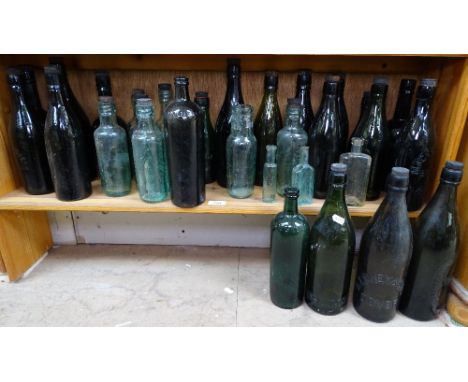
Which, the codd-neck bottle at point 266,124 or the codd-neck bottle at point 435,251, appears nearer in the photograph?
the codd-neck bottle at point 435,251

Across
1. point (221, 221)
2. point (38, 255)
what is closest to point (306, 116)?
point (221, 221)

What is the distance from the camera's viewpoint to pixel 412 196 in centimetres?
86

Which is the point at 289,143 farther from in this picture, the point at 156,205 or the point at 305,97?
the point at 156,205

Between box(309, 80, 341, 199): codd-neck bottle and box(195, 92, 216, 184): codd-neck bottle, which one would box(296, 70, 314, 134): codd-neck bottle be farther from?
box(195, 92, 216, 184): codd-neck bottle

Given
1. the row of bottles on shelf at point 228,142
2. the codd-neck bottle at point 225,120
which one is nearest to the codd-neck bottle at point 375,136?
the row of bottles on shelf at point 228,142

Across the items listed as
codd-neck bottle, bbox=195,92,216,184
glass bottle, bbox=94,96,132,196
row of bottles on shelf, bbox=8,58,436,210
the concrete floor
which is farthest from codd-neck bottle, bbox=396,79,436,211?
glass bottle, bbox=94,96,132,196

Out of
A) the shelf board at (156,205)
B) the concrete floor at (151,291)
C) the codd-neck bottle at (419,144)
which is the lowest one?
the concrete floor at (151,291)

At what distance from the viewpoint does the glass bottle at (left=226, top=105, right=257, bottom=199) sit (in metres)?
0.85

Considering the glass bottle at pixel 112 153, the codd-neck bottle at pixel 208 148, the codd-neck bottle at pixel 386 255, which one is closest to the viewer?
the codd-neck bottle at pixel 386 255

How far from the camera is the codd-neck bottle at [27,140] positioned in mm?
854

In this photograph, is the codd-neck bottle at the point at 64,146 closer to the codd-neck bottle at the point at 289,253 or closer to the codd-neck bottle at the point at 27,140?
the codd-neck bottle at the point at 27,140

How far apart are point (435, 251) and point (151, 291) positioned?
73 centimetres

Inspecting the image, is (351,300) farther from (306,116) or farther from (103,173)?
(103,173)
